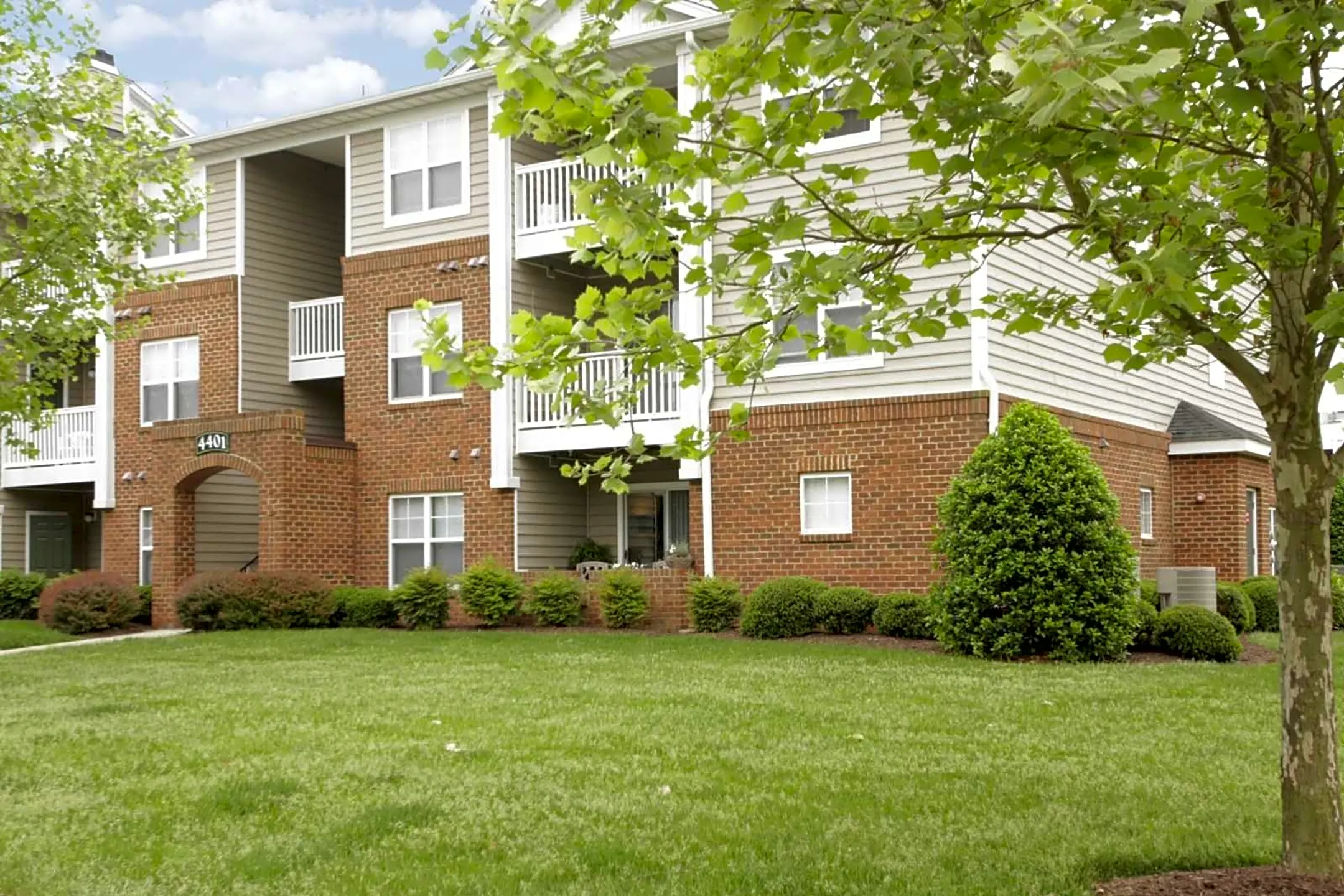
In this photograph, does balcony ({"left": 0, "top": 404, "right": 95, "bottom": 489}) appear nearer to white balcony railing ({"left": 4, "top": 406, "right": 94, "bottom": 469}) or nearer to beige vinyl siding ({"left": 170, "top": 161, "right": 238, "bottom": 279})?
white balcony railing ({"left": 4, "top": 406, "right": 94, "bottom": 469})

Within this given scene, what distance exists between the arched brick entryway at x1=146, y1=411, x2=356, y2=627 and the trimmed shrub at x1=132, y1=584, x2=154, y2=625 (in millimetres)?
298

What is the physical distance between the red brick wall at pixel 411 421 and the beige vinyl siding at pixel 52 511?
24.8 ft

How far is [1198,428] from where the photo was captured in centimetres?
2138

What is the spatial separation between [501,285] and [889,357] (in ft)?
20.8

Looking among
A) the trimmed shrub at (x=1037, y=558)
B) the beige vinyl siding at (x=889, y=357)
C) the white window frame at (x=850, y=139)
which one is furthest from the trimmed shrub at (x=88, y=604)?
the trimmed shrub at (x=1037, y=558)

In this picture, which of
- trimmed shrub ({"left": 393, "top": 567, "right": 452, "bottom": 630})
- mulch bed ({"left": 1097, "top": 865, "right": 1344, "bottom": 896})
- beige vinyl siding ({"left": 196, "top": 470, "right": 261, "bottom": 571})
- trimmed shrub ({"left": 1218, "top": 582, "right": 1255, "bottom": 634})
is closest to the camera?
mulch bed ({"left": 1097, "top": 865, "right": 1344, "bottom": 896})

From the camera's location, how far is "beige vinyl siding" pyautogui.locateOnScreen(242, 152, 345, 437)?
23.0m

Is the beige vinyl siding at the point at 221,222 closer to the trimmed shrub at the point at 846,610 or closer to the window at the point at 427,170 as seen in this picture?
the window at the point at 427,170

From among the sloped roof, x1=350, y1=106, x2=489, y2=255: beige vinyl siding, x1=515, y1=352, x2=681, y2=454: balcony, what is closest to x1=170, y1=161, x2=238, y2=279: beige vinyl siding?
x1=350, y1=106, x2=489, y2=255: beige vinyl siding

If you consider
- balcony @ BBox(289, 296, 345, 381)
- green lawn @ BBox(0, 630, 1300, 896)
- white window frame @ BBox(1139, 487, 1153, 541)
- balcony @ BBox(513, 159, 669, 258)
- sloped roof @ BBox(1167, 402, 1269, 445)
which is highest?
balcony @ BBox(513, 159, 669, 258)

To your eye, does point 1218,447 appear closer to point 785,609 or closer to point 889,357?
point 889,357

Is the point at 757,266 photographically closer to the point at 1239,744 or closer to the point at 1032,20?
the point at 1032,20

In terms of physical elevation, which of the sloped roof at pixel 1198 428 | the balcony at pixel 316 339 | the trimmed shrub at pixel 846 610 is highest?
the balcony at pixel 316 339

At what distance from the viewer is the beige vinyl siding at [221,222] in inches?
907
